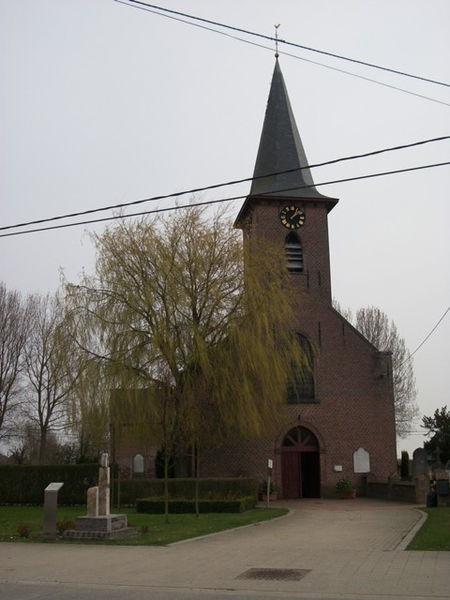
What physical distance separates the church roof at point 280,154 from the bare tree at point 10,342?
1330 centimetres

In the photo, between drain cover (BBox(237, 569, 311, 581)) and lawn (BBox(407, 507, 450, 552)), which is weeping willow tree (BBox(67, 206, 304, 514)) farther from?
drain cover (BBox(237, 569, 311, 581))

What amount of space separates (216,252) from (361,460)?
Result: 10.7 m

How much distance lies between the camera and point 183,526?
16.1 meters

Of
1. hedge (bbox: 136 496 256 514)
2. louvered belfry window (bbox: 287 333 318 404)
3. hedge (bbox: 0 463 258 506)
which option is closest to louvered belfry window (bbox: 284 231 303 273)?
louvered belfry window (bbox: 287 333 318 404)

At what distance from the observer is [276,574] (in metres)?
9.53

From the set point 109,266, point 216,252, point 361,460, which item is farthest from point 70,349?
point 361,460

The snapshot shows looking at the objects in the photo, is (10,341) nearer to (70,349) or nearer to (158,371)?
(70,349)

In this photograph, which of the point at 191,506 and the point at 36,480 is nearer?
the point at 191,506

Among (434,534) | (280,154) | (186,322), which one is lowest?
(434,534)

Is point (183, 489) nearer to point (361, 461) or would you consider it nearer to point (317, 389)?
point (317, 389)

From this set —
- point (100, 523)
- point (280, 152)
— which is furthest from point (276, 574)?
point (280, 152)

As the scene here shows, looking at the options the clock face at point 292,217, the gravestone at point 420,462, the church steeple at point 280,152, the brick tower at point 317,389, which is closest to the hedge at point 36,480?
the brick tower at point 317,389

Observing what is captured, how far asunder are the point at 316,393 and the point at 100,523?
15.9 m

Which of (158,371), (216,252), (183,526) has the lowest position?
(183,526)
